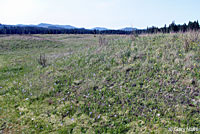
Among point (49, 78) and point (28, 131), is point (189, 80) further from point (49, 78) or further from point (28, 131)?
point (49, 78)

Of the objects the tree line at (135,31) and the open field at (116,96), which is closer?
the open field at (116,96)

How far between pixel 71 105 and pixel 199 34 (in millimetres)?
8265

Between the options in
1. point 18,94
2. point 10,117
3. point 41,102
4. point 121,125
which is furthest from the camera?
point 18,94

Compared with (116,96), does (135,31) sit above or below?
above

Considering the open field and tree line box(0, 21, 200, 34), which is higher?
tree line box(0, 21, 200, 34)

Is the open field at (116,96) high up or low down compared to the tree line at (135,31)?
down

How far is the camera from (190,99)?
169 inches

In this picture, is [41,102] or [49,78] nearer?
[41,102]

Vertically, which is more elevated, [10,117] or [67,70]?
[67,70]

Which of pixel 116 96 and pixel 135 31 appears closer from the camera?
pixel 116 96

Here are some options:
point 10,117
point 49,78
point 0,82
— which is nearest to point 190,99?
point 10,117

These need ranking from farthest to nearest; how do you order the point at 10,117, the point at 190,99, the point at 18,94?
the point at 18,94 → the point at 10,117 → the point at 190,99

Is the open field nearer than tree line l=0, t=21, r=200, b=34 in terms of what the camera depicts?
Yes

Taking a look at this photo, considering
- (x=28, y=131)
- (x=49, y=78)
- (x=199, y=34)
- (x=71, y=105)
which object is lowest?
(x=28, y=131)
